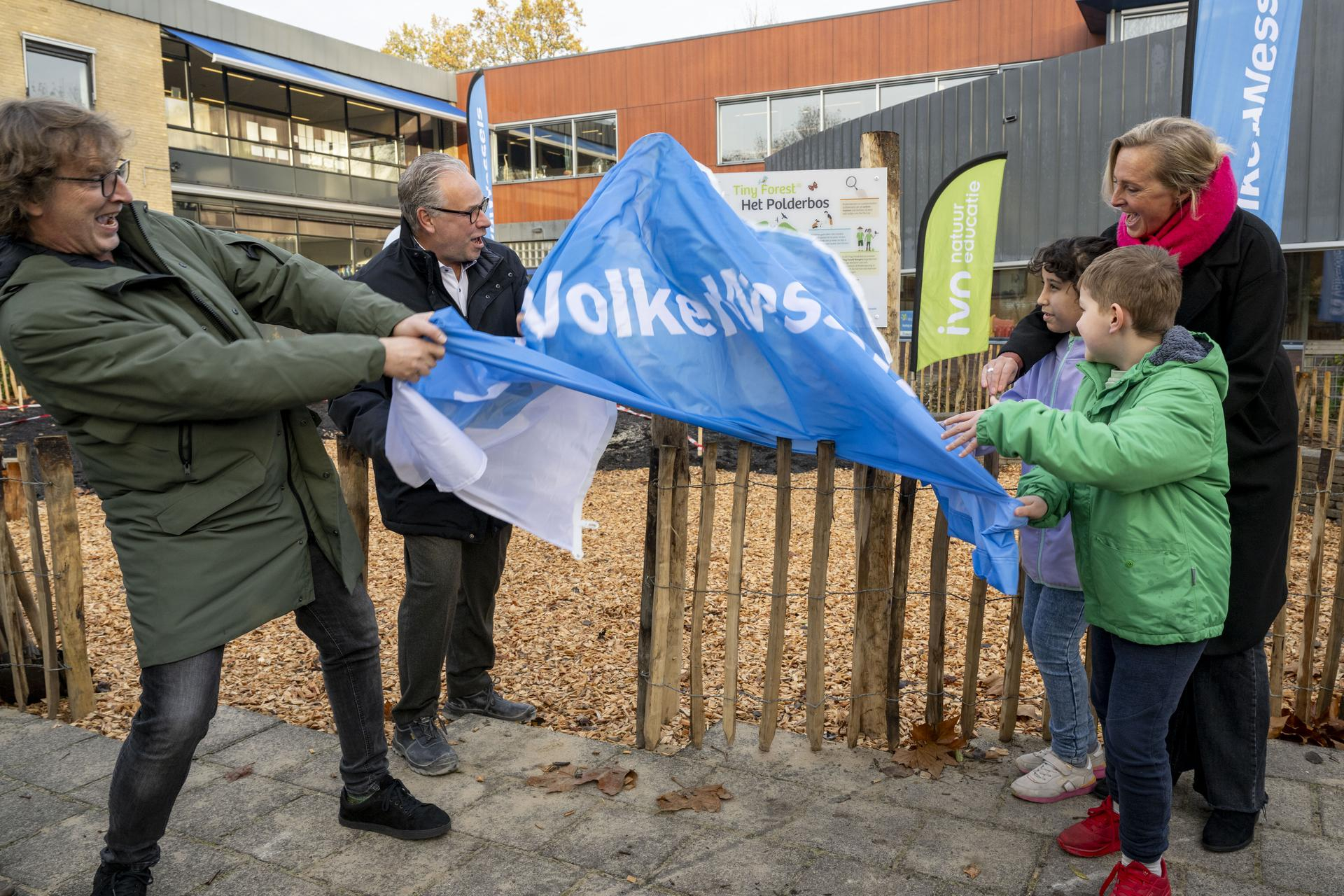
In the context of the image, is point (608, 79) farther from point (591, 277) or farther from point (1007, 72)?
point (591, 277)

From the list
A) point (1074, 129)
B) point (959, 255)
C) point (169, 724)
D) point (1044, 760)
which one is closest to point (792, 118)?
point (1074, 129)

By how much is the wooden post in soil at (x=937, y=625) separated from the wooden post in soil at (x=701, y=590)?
75 centimetres

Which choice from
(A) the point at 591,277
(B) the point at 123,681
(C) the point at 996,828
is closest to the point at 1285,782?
(C) the point at 996,828

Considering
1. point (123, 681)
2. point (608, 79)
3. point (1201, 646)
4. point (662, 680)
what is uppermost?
point (608, 79)

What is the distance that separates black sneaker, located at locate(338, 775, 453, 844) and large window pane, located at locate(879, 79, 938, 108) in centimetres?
1834

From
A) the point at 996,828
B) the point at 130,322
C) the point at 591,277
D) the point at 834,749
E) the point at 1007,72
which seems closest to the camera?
the point at 130,322

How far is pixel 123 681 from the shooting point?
13.8ft

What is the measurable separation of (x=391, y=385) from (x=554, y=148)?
21644mm

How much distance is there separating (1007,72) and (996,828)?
43.9 feet

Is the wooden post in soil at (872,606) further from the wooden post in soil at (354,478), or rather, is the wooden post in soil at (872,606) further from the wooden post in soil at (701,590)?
the wooden post in soil at (354,478)

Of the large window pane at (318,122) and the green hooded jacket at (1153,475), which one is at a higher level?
the large window pane at (318,122)

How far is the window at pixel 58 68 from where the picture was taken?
60.1ft

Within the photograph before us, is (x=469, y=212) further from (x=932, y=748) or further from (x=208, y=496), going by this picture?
(x=932, y=748)

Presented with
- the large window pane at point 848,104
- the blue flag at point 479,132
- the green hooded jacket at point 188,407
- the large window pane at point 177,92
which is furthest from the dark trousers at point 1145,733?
the large window pane at point 177,92
